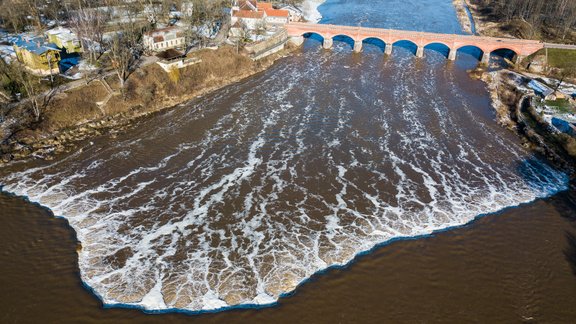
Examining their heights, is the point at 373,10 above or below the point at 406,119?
above

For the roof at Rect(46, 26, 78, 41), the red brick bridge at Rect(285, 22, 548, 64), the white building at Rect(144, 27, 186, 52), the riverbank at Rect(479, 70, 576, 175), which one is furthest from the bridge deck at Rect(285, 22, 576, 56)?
the roof at Rect(46, 26, 78, 41)

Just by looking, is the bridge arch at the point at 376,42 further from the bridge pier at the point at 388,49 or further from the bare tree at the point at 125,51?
the bare tree at the point at 125,51

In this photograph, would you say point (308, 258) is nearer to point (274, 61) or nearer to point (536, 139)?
point (536, 139)

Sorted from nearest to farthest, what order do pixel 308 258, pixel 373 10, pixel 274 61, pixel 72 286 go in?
1. pixel 72 286
2. pixel 308 258
3. pixel 274 61
4. pixel 373 10

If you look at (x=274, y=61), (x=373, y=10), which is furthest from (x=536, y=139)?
(x=373, y=10)

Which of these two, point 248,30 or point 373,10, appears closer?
point 248,30

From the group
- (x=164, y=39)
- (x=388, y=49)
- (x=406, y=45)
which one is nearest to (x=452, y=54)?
Answer: (x=406, y=45)

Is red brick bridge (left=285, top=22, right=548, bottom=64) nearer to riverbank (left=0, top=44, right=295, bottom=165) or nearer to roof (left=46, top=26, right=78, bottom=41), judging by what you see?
riverbank (left=0, top=44, right=295, bottom=165)
